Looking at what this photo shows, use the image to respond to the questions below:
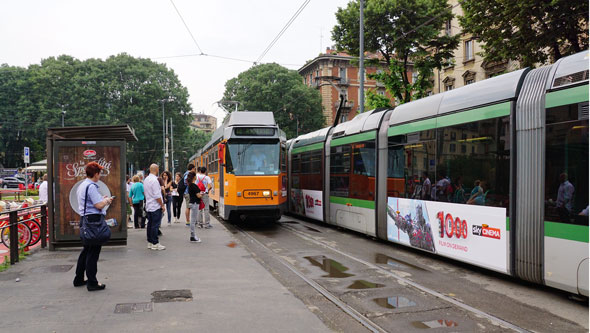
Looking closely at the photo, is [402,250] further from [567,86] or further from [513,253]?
[567,86]

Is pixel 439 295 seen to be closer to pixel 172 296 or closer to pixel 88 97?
pixel 172 296

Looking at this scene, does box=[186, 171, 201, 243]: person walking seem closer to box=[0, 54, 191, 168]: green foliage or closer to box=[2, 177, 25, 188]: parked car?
box=[0, 54, 191, 168]: green foliage

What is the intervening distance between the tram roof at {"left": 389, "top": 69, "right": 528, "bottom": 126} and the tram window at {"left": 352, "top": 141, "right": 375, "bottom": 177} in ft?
3.53

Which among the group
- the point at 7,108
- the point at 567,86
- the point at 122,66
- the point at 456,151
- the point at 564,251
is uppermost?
the point at 122,66

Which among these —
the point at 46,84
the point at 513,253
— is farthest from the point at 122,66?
the point at 513,253

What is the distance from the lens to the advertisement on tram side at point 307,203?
14898 mm

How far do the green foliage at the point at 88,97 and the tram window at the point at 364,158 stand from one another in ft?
133

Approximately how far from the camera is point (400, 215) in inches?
390

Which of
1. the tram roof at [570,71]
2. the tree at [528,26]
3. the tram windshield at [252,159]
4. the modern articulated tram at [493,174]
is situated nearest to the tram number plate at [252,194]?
the tram windshield at [252,159]

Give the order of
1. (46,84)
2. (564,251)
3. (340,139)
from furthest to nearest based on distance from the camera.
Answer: (46,84), (340,139), (564,251)

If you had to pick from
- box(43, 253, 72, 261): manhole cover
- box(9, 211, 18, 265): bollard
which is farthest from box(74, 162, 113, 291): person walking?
box(43, 253, 72, 261): manhole cover

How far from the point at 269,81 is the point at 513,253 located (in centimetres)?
4473

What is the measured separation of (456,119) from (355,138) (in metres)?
4.12

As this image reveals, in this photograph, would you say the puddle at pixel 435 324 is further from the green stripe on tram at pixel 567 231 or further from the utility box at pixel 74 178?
the utility box at pixel 74 178
